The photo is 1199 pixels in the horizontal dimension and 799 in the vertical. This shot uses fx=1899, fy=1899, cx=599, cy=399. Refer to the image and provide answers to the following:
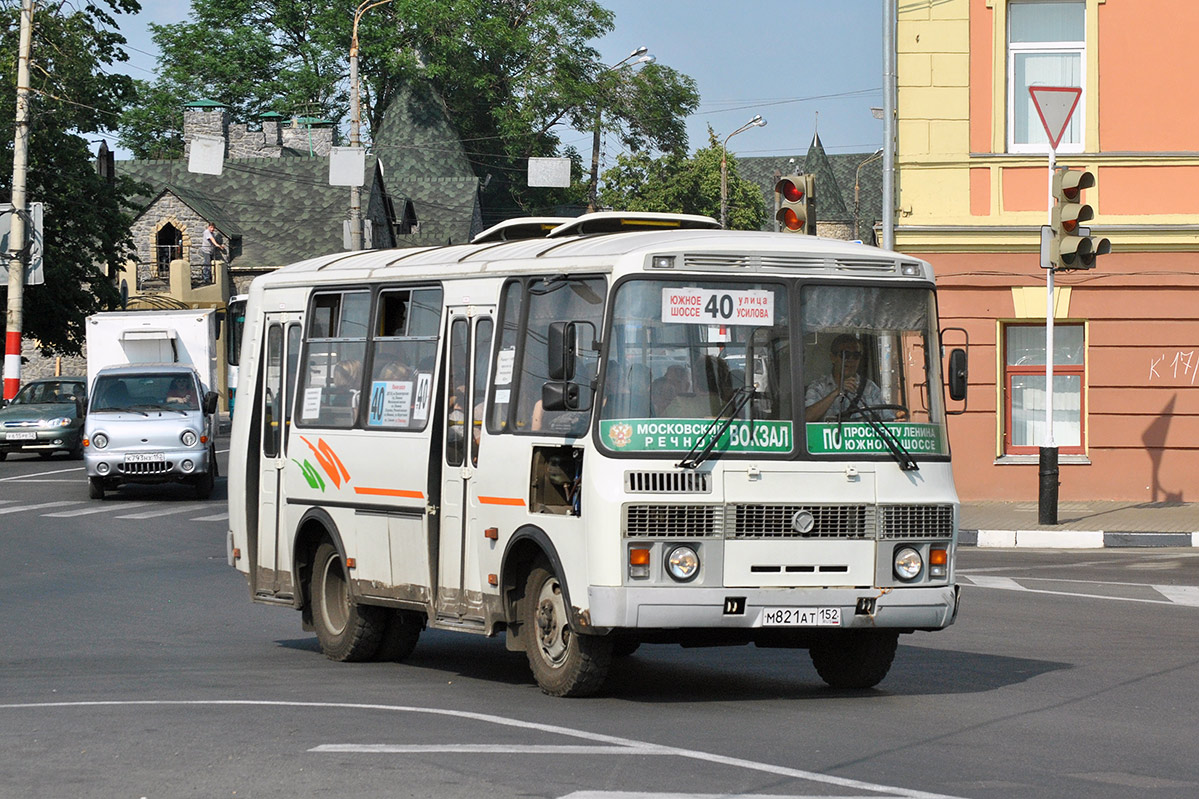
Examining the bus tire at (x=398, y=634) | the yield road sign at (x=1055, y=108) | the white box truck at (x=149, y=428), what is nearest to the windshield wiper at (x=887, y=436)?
the bus tire at (x=398, y=634)

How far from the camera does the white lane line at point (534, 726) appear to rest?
24.5 ft

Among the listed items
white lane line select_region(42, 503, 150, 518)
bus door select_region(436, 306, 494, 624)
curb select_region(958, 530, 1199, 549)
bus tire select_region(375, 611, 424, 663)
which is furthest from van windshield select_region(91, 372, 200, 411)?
bus door select_region(436, 306, 494, 624)

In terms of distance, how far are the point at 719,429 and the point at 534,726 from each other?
71.3 inches

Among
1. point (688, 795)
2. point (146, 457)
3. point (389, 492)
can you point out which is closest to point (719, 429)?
point (389, 492)

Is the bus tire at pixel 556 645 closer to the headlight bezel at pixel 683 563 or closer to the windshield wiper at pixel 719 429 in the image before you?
the headlight bezel at pixel 683 563

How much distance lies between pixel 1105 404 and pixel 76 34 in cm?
3388

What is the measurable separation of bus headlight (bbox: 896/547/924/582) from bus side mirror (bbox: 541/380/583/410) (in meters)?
1.86

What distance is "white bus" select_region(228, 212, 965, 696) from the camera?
961 centimetres

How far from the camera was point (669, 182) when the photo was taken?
259 ft

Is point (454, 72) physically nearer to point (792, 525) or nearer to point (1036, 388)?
point (1036, 388)

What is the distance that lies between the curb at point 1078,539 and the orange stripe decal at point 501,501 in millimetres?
11253

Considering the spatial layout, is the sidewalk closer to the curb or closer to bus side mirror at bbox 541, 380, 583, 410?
the curb

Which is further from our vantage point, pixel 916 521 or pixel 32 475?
pixel 32 475

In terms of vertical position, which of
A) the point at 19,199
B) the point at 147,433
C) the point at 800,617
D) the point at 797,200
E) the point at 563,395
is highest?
the point at 19,199
